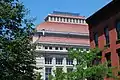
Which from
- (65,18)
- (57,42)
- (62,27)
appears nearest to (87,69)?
(57,42)

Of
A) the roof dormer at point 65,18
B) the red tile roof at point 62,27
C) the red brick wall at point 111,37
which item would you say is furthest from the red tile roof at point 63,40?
the red brick wall at point 111,37

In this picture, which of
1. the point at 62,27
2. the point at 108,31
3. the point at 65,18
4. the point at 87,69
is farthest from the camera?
the point at 65,18

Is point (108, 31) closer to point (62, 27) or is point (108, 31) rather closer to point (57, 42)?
point (57, 42)

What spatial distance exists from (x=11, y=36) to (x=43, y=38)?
8100 cm

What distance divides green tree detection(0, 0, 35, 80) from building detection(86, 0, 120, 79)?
40.3 feet

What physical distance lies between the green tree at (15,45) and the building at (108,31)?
12.3 meters

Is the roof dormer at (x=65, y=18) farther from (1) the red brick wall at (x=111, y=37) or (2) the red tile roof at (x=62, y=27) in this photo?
(1) the red brick wall at (x=111, y=37)

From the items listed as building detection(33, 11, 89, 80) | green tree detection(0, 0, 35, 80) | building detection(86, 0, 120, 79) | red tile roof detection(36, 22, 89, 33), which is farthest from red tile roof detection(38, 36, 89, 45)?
green tree detection(0, 0, 35, 80)

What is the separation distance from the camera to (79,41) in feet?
366

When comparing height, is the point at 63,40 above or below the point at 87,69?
above

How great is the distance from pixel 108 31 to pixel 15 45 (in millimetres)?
16285

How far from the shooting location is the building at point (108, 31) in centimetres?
3562

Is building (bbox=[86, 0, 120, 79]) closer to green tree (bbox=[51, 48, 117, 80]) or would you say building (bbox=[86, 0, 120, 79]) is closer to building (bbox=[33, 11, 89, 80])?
green tree (bbox=[51, 48, 117, 80])

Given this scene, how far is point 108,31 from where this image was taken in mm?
37875
